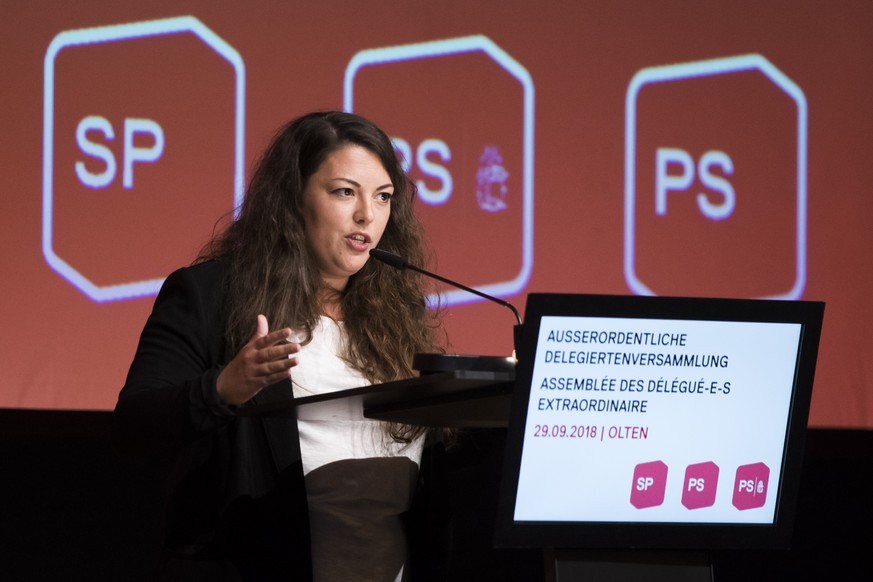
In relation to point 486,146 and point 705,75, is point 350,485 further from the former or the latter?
point 705,75

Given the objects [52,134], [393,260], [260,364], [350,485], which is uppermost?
[52,134]

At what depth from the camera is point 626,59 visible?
9.59ft

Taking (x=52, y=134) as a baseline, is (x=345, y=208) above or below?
below

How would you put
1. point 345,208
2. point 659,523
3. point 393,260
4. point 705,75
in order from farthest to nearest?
point 705,75, point 345,208, point 393,260, point 659,523

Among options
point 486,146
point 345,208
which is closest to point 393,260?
point 345,208

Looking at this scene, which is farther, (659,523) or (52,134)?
(52,134)

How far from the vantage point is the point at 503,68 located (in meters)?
2.84

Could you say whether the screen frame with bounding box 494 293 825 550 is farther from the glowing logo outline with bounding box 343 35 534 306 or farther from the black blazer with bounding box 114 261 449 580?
the glowing logo outline with bounding box 343 35 534 306

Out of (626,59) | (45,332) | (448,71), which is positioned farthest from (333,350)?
(626,59)

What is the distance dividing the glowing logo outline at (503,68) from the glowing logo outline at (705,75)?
0.85ft

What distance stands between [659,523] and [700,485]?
0.06 metres

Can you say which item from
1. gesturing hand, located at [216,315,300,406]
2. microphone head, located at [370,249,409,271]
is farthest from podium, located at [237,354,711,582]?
microphone head, located at [370,249,409,271]

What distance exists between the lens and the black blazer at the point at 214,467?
165 centimetres

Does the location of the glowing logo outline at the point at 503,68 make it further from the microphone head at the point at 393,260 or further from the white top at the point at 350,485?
the microphone head at the point at 393,260
